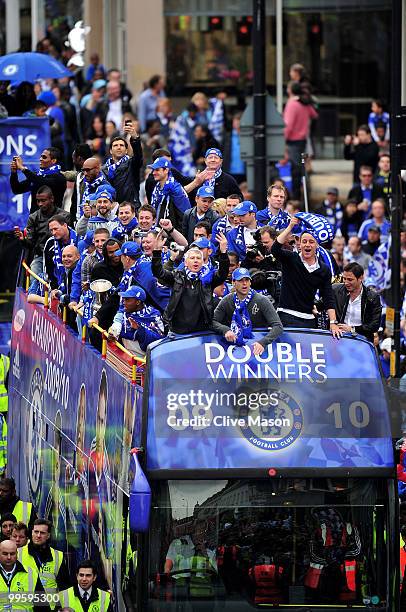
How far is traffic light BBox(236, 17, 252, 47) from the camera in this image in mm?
37188

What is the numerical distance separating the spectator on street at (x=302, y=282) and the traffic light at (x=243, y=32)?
2233 cm

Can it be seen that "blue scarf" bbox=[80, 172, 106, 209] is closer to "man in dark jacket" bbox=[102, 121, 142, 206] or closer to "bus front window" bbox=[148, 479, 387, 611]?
"man in dark jacket" bbox=[102, 121, 142, 206]

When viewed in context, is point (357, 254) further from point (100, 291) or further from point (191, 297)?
point (191, 297)

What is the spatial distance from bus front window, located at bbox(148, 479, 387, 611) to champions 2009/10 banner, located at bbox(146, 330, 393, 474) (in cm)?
18

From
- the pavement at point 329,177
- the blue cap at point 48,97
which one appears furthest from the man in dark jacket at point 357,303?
the blue cap at point 48,97

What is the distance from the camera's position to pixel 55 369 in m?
17.2

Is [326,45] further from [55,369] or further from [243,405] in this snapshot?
[243,405]

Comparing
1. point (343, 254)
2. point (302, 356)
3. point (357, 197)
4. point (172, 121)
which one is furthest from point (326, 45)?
point (302, 356)

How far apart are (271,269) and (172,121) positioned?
17.4 meters

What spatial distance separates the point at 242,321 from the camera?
45.2ft

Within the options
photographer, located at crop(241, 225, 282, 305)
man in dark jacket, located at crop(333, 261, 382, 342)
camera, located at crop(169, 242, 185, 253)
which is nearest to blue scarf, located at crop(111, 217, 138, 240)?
camera, located at crop(169, 242, 185, 253)

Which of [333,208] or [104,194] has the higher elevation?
[333,208]

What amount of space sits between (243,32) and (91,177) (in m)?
18.4

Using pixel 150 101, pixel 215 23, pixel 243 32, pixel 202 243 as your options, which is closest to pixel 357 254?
pixel 150 101
